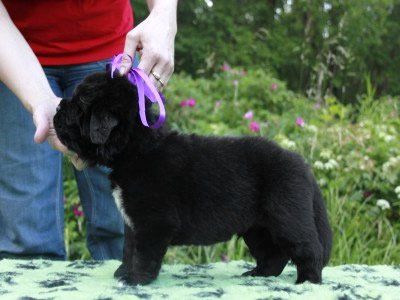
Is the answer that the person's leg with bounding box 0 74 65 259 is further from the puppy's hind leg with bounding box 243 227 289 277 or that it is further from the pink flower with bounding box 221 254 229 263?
the pink flower with bounding box 221 254 229 263

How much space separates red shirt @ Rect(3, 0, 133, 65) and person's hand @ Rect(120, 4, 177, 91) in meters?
0.62

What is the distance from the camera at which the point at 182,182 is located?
2490 mm

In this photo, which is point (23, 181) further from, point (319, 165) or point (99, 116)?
point (319, 165)

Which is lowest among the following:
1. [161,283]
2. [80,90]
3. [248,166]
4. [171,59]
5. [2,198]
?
[161,283]

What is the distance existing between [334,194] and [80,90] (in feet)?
10.5

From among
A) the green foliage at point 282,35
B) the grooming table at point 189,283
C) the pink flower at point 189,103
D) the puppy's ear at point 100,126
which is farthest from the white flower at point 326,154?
the green foliage at point 282,35

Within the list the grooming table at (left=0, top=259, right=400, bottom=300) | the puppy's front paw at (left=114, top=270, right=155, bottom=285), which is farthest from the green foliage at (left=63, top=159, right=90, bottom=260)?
the puppy's front paw at (left=114, top=270, right=155, bottom=285)

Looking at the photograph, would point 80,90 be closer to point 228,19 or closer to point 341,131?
point 341,131

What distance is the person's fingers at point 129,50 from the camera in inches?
98.3

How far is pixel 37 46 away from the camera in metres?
3.15

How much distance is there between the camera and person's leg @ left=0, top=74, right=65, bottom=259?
3.11 metres

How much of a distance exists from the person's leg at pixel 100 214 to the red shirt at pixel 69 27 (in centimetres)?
29

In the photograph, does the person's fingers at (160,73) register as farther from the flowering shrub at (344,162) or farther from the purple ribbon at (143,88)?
the flowering shrub at (344,162)

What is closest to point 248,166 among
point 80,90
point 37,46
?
point 80,90
